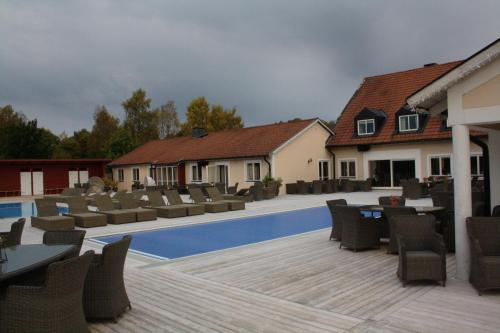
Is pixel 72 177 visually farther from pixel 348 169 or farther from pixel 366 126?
pixel 366 126

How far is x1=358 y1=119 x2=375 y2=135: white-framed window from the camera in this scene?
90.2ft

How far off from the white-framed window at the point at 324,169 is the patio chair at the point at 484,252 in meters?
23.0

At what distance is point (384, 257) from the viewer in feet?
26.4

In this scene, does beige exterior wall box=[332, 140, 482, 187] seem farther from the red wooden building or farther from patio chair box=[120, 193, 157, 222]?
the red wooden building

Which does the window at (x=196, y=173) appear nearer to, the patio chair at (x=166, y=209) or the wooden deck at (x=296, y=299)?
the patio chair at (x=166, y=209)

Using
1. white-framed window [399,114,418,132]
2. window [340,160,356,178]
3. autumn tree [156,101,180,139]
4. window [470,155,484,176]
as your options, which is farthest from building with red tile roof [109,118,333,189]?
autumn tree [156,101,180,139]

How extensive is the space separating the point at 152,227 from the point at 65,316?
997 cm

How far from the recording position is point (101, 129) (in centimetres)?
6016

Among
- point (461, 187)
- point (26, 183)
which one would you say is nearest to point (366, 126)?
point (461, 187)

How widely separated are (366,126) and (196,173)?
41.2ft

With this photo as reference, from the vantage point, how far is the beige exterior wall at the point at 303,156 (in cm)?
2653

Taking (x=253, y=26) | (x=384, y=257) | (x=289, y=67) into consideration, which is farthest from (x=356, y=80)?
(x=384, y=257)

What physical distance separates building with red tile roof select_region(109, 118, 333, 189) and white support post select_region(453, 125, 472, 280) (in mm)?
19464

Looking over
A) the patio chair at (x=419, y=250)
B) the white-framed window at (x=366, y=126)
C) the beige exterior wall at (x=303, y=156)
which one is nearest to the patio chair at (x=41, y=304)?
the patio chair at (x=419, y=250)
